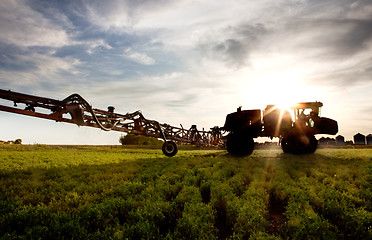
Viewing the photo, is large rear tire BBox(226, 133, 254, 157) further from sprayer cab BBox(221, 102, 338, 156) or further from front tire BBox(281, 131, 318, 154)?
front tire BBox(281, 131, 318, 154)

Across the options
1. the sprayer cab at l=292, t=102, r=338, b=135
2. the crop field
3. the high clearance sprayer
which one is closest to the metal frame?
the high clearance sprayer

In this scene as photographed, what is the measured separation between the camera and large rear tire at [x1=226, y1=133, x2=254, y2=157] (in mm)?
13227

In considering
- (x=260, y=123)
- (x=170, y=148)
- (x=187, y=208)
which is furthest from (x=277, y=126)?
(x=187, y=208)

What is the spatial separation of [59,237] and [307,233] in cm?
487

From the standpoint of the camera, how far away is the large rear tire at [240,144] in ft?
43.4

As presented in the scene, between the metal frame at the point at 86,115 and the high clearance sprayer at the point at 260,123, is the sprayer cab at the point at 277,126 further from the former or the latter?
the metal frame at the point at 86,115

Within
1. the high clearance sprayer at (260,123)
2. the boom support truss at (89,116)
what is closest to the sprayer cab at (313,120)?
the high clearance sprayer at (260,123)

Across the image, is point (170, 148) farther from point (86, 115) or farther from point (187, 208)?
point (187, 208)

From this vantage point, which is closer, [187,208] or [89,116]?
[187,208]

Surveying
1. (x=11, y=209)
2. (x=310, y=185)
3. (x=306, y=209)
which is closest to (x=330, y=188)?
(x=310, y=185)

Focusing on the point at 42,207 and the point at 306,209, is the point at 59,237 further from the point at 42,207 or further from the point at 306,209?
the point at 306,209

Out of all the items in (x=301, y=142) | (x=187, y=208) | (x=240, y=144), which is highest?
(x=301, y=142)

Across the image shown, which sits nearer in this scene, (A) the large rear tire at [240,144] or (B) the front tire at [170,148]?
(A) the large rear tire at [240,144]

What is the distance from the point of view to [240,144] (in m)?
13.3
